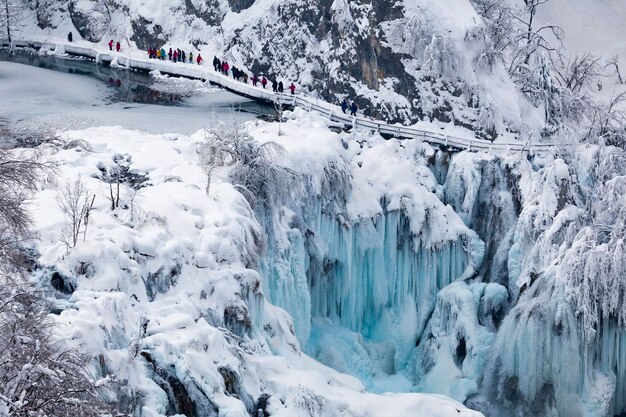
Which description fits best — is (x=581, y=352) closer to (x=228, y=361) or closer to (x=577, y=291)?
(x=577, y=291)

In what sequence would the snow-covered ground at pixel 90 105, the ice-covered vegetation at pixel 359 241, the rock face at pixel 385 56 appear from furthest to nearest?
the rock face at pixel 385 56, the snow-covered ground at pixel 90 105, the ice-covered vegetation at pixel 359 241

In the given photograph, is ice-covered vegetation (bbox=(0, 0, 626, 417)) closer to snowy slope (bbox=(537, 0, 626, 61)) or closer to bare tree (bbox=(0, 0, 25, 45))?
snowy slope (bbox=(537, 0, 626, 61))

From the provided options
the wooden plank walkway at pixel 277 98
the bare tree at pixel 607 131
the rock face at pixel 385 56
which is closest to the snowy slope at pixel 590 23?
the rock face at pixel 385 56

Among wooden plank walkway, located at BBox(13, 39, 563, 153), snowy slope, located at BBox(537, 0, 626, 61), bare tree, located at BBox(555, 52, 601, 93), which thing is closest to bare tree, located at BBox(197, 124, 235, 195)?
wooden plank walkway, located at BBox(13, 39, 563, 153)

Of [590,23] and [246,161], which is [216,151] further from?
[590,23]

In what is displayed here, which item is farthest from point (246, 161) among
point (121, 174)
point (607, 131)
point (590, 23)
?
point (590, 23)

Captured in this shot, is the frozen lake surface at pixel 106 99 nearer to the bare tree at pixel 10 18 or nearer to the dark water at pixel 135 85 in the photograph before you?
the dark water at pixel 135 85

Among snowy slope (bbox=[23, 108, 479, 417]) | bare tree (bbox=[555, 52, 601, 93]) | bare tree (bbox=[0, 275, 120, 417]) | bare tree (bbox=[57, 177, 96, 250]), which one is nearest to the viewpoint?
bare tree (bbox=[0, 275, 120, 417])
